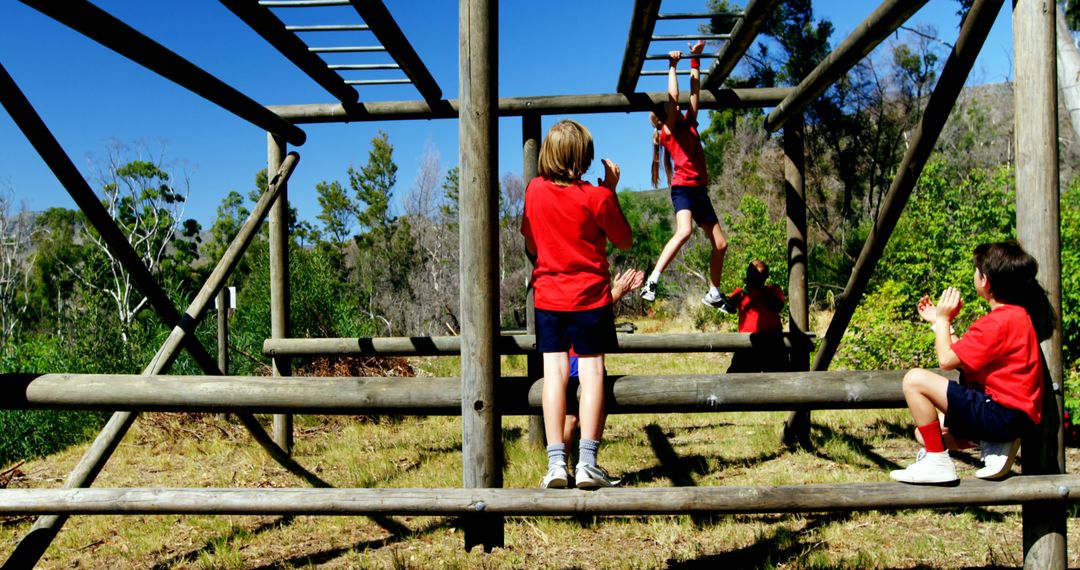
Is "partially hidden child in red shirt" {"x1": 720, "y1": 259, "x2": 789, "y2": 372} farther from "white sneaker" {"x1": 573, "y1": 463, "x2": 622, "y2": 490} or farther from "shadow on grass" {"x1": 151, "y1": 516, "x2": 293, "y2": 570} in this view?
"shadow on grass" {"x1": 151, "y1": 516, "x2": 293, "y2": 570}

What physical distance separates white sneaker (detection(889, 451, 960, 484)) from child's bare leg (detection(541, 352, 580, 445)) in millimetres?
1275

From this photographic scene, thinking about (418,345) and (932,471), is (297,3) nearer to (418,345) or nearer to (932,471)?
(418,345)

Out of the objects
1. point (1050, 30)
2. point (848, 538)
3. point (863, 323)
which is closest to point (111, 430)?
point (848, 538)

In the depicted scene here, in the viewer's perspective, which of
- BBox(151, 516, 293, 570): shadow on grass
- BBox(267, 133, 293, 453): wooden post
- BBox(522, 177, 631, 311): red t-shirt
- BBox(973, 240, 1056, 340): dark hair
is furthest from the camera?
BBox(267, 133, 293, 453): wooden post

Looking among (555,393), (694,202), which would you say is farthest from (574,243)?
(694,202)

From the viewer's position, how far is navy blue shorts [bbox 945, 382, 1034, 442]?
8.66 feet

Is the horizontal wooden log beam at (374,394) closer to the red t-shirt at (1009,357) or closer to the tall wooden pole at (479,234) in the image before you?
the tall wooden pole at (479,234)

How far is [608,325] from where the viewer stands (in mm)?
2941

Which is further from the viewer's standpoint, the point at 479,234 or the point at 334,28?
the point at 334,28

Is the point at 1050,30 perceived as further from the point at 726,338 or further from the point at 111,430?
the point at 111,430

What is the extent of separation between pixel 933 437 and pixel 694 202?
2.18 meters

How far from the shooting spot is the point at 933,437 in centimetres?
271

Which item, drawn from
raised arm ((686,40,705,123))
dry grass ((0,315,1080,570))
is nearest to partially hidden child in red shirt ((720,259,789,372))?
dry grass ((0,315,1080,570))

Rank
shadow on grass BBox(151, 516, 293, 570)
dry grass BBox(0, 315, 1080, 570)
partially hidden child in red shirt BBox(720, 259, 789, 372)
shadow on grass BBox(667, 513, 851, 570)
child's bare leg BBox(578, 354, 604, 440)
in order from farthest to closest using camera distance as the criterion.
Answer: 1. partially hidden child in red shirt BBox(720, 259, 789, 372)
2. shadow on grass BBox(151, 516, 293, 570)
3. dry grass BBox(0, 315, 1080, 570)
4. shadow on grass BBox(667, 513, 851, 570)
5. child's bare leg BBox(578, 354, 604, 440)
